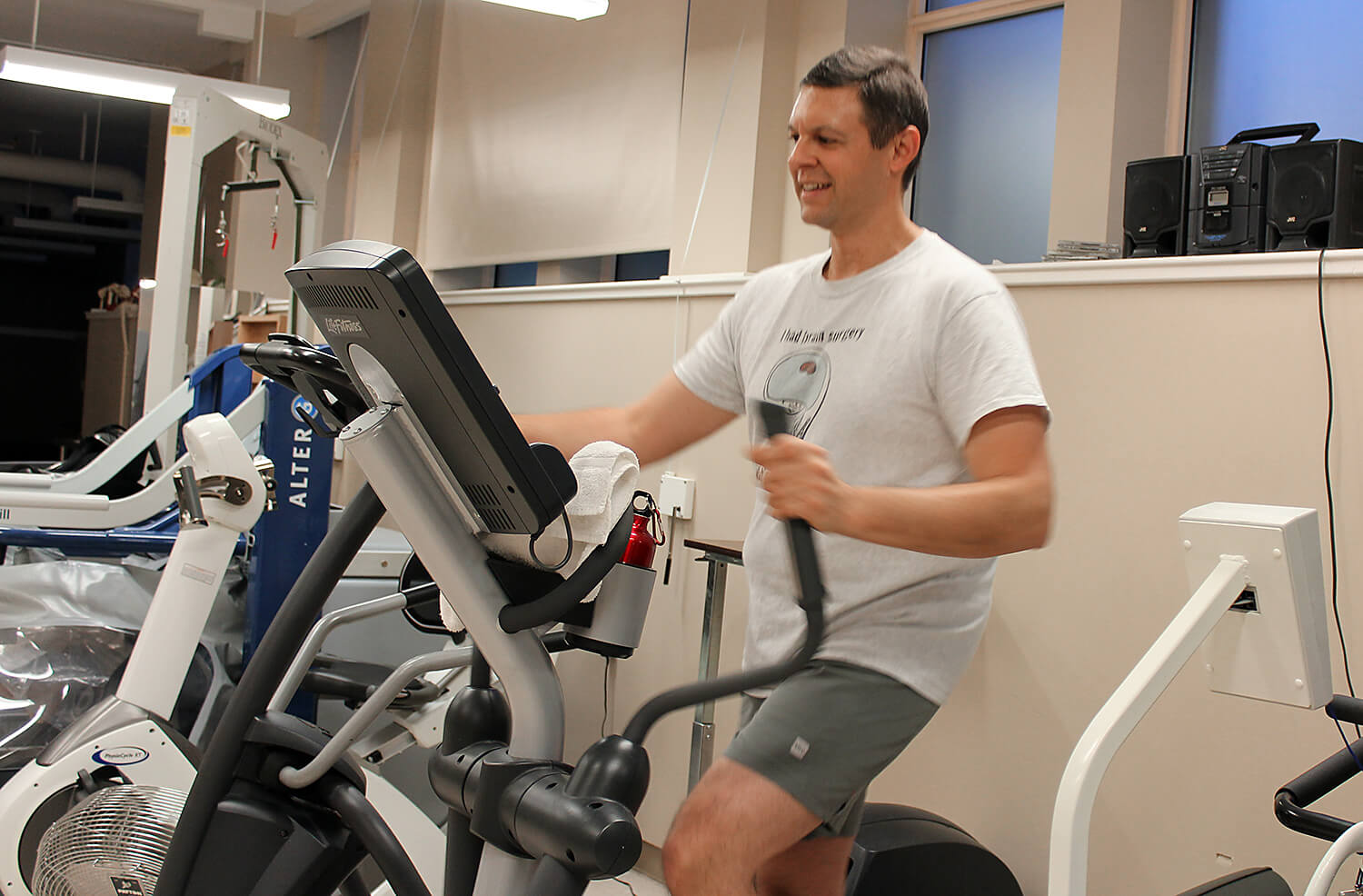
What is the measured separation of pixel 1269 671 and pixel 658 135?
3298 mm

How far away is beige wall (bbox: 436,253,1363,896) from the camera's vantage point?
93.8 inches

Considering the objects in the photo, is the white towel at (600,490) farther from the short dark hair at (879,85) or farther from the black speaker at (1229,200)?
the black speaker at (1229,200)

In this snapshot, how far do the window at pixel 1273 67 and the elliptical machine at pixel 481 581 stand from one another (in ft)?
7.94

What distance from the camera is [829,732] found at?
4.61ft

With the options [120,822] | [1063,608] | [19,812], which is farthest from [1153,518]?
[19,812]

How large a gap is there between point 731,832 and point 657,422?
68 cm

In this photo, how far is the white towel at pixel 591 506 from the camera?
122 centimetres

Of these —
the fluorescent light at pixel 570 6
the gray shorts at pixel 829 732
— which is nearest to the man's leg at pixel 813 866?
the gray shorts at pixel 829 732

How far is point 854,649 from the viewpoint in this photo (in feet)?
4.74

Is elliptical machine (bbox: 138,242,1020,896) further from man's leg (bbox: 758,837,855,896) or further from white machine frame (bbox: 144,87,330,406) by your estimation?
white machine frame (bbox: 144,87,330,406)

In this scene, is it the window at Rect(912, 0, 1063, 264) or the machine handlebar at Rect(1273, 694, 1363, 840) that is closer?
the machine handlebar at Rect(1273, 694, 1363, 840)

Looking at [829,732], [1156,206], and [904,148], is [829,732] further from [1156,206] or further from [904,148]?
[1156,206]

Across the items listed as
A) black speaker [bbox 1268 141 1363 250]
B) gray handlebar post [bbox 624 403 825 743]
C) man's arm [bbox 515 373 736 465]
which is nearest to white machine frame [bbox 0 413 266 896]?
man's arm [bbox 515 373 736 465]

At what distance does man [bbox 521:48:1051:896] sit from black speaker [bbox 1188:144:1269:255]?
3.95 ft
